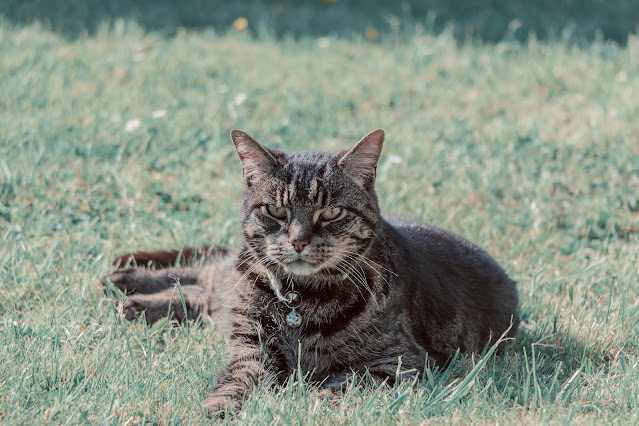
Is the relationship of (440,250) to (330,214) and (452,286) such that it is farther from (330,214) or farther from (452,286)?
(330,214)

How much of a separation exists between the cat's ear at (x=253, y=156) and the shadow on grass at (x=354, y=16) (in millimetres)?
4993

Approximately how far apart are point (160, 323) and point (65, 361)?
21.6 inches

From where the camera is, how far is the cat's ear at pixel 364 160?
309 cm

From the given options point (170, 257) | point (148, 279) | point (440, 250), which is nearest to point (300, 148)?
point (170, 257)

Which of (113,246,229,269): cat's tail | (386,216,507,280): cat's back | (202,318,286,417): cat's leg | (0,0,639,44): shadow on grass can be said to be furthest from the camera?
(0,0,639,44): shadow on grass

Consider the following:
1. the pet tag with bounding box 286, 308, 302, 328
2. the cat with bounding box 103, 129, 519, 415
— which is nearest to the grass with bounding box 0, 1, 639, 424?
the cat with bounding box 103, 129, 519, 415

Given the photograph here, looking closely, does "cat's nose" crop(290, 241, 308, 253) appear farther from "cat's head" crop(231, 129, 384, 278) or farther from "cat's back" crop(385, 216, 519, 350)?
"cat's back" crop(385, 216, 519, 350)

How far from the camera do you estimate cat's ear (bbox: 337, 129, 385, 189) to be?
10.1ft

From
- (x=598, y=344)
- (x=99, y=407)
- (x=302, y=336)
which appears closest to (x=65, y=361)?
(x=99, y=407)

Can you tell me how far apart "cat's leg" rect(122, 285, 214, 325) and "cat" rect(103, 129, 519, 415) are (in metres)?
0.43

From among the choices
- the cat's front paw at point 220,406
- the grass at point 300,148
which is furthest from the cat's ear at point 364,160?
the cat's front paw at point 220,406

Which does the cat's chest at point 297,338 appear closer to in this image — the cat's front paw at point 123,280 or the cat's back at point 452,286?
the cat's back at point 452,286

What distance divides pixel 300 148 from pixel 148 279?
2.18 m

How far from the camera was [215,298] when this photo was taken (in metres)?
3.75
